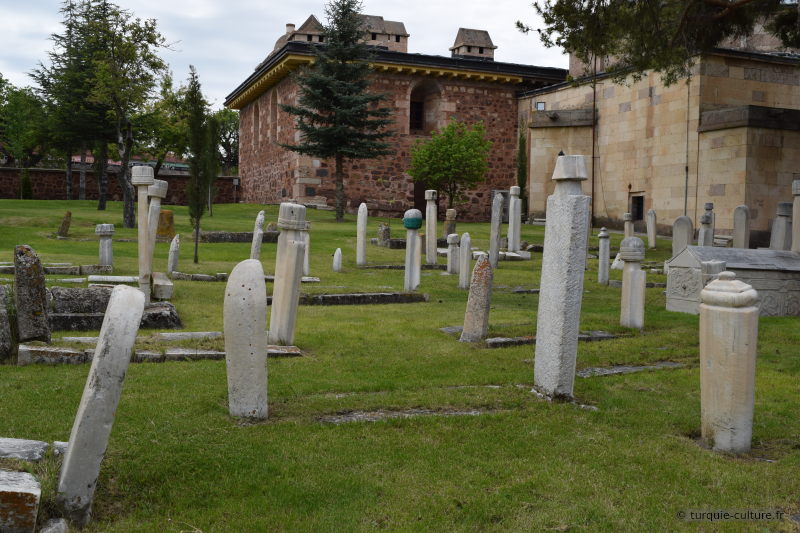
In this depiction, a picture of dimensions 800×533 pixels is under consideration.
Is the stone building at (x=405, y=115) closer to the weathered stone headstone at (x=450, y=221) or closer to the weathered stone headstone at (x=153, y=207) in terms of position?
the weathered stone headstone at (x=450, y=221)

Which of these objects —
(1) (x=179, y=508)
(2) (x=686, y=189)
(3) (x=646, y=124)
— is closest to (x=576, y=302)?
(1) (x=179, y=508)

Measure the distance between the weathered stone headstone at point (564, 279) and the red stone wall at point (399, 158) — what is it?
27.8 metres

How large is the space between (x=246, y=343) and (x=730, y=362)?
3.17 m

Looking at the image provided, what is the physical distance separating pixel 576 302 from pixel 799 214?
9195 millimetres

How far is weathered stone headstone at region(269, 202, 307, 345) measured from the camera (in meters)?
7.39

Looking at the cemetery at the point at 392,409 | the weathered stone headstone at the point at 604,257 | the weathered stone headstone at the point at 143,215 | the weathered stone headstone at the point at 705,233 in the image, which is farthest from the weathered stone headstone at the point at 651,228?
the weathered stone headstone at the point at 143,215

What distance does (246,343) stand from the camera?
4980 millimetres

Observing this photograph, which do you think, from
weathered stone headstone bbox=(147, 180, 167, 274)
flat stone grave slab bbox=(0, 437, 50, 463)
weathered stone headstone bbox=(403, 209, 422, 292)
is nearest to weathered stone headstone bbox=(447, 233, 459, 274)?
weathered stone headstone bbox=(403, 209, 422, 292)

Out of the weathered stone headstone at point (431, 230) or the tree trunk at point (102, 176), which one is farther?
the tree trunk at point (102, 176)

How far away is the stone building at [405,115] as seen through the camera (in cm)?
3325

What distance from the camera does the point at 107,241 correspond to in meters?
13.6

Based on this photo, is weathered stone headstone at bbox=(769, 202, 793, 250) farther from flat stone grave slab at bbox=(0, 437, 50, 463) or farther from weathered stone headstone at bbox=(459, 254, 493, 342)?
flat stone grave slab at bbox=(0, 437, 50, 463)

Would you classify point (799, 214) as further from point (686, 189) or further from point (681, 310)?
point (686, 189)

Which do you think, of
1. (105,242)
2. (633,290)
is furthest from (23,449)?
(105,242)
